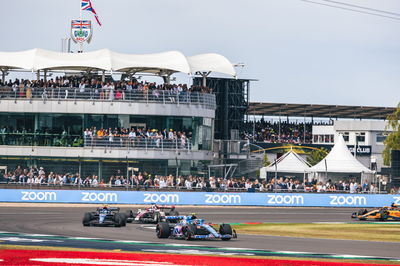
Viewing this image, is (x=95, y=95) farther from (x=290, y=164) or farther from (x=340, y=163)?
(x=340, y=163)

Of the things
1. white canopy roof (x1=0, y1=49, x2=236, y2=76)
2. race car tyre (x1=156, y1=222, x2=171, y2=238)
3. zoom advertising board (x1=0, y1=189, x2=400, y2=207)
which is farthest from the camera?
white canopy roof (x1=0, y1=49, x2=236, y2=76)

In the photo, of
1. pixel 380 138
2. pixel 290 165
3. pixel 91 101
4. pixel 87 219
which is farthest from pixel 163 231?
pixel 380 138

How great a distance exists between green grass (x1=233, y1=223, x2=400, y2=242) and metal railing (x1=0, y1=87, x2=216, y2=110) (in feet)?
70.5

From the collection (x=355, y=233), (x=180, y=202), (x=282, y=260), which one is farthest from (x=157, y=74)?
(x=282, y=260)

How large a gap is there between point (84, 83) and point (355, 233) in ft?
94.9

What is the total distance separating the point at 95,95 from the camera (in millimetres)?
54656

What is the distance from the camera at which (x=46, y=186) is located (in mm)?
47531

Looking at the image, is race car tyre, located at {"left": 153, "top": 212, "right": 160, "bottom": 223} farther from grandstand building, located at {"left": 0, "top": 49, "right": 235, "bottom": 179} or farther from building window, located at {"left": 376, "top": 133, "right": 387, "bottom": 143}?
building window, located at {"left": 376, "top": 133, "right": 387, "bottom": 143}

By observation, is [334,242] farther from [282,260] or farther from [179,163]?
[179,163]

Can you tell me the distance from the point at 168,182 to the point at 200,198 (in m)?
2.46

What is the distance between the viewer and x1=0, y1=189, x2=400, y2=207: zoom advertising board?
46.5 m

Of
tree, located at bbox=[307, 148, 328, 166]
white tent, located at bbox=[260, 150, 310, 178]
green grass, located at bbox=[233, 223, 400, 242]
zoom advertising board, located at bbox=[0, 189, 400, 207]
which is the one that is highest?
tree, located at bbox=[307, 148, 328, 166]

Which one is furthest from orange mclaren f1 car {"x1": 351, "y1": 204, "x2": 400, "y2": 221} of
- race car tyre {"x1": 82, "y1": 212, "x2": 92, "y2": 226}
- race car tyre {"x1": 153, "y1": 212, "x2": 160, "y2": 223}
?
race car tyre {"x1": 82, "y1": 212, "x2": 92, "y2": 226}

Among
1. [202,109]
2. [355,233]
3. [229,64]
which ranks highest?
[229,64]
